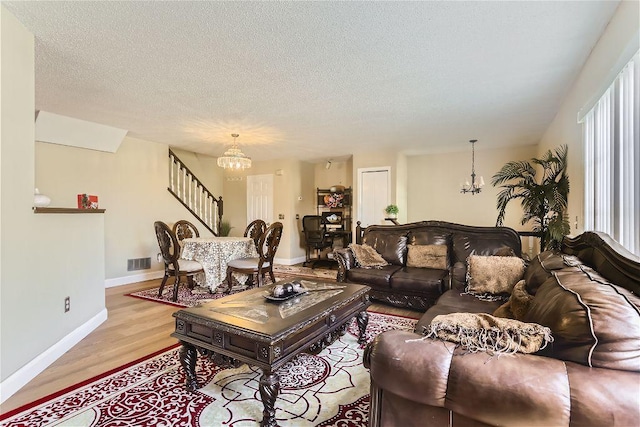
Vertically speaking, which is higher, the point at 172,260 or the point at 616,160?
the point at 616,160

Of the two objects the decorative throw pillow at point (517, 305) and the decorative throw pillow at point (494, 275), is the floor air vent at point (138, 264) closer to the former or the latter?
the decorative throw pillow at point (494, 275)

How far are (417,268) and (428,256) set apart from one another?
0.74 feet

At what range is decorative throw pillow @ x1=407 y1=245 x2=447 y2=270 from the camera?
12.8ft

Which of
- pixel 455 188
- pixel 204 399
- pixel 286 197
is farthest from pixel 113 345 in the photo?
pixel 455 188

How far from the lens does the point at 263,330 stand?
1.67 metres

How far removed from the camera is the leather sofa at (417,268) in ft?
11.3

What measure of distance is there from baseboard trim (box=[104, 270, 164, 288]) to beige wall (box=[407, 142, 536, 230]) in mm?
5459

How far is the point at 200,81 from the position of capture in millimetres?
2965

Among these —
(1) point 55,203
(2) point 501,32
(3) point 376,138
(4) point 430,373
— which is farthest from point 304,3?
(1) point 55,203

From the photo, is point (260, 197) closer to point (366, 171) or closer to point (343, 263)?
point (366, 171)

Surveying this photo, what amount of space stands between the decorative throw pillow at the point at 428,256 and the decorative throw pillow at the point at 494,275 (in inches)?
38.3

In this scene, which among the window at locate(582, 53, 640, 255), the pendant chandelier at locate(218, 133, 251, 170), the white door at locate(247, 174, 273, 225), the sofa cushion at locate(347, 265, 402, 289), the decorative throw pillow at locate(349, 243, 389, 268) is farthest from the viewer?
Result: the white door at locate(247, 174, 273, 225)

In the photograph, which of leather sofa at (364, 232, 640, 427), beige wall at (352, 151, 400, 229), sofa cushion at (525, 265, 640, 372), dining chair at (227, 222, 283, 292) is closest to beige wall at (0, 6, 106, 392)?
dining chair at (227, 222, 283, 292)

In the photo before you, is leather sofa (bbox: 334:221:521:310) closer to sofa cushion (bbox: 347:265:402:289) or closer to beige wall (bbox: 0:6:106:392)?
sofa cushion (bbox: 347:265:402:289)
